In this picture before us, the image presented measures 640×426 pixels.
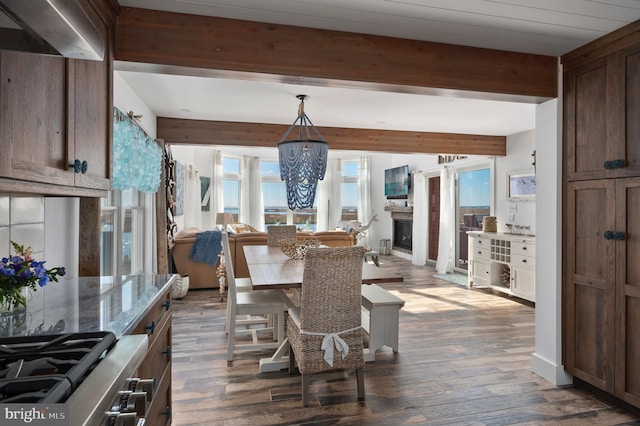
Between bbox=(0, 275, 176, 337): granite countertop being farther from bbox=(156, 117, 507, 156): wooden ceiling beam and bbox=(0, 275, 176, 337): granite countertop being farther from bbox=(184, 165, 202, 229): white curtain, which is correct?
bbox=(184, 165, 202, 229): white curtain

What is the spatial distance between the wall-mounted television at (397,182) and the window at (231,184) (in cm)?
370

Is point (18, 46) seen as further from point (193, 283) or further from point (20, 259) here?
point (193, 283)

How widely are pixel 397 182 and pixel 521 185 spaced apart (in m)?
3.55

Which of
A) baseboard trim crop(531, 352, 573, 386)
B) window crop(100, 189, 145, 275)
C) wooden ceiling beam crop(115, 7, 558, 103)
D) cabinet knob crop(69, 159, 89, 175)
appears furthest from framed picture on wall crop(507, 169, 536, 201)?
cabinet knob crop(69, 159, 89, 175)

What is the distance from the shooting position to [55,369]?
2.60ft

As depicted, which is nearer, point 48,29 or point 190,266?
point 48,29

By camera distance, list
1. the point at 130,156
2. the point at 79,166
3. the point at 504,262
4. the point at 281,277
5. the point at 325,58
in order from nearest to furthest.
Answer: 1. the point at 79,166
2. the point at 325,58
3. the point at 281,277
4. the point at 130,156
5. the point at 504,262

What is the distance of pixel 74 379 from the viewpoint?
728 millimetres

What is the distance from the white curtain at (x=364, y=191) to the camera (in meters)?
9.91

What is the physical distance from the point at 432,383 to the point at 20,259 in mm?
2501

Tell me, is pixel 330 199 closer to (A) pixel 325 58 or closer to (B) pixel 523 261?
(B) pixel 523 261

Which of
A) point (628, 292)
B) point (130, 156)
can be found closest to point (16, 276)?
point (130, 156)

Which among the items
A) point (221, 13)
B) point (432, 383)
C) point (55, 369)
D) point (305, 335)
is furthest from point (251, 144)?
point (55, 369)

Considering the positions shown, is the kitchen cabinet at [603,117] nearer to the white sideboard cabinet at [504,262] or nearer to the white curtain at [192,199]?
the white sideboard cabinet at [504,262]
